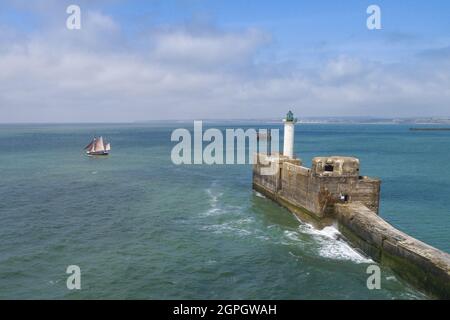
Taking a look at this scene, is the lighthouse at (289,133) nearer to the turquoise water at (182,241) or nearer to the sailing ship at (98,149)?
the turquoise water at (182,241)

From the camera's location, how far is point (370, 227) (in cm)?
2098

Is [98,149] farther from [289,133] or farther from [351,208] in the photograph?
[351,208]

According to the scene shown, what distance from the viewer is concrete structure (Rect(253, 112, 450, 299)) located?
16984 mm

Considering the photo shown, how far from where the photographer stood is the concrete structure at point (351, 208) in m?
17.0

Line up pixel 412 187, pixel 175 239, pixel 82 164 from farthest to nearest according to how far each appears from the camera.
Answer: pixel 82 164 < pixel 412 187 < pixel 175 239

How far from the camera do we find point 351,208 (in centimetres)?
2459

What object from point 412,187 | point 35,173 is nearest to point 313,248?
point 412,187

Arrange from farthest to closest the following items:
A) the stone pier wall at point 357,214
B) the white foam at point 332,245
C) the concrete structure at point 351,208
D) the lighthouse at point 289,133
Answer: the lighthouse at point 289,133 < the white foam at point 332,245 < the concrete structure at point 351,208 < the stone pier wall at point 357,214

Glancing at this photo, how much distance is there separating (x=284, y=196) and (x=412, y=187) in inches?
676

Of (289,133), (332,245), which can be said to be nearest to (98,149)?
(289,133)
